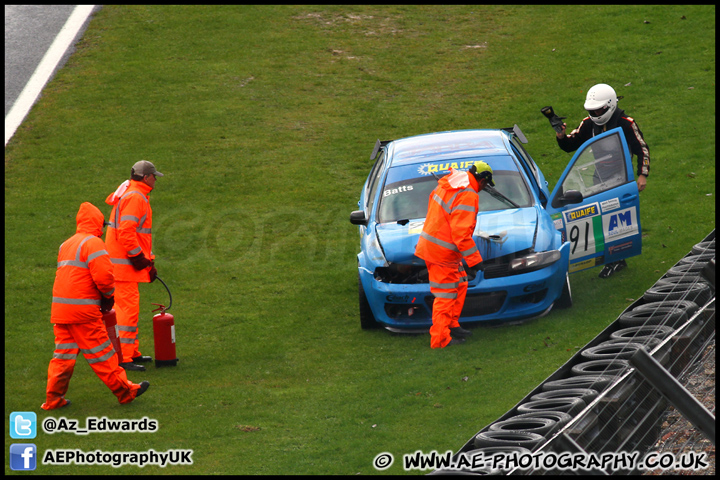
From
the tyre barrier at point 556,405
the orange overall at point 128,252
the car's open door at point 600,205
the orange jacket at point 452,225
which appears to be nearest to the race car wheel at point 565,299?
the car's open door at point 600,205

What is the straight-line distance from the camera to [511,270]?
8406 mm

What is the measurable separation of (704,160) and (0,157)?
12.7 m

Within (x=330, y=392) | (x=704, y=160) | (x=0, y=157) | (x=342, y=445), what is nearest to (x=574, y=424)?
(x=342, y=445)

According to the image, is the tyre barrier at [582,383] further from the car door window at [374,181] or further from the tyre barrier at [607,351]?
the car door window at [374,181]

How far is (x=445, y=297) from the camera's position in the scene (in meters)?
8.12

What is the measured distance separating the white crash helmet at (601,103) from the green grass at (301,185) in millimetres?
1864

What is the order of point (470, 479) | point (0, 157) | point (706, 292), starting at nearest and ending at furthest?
point (470, 479) < point (706, 292) < point (0, 157)

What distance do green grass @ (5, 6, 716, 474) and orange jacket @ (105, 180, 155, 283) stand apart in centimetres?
106

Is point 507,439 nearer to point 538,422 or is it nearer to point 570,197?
point 538,422

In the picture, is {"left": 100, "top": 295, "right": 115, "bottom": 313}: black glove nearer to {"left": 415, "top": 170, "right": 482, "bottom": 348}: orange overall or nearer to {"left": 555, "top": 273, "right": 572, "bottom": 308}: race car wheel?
{"left": 415, "top": 170, "right": 482, "bottom": 348}: orange overall

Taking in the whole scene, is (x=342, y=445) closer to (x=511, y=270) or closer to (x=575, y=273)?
(x=511, y=270)

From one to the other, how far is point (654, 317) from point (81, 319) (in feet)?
16.0

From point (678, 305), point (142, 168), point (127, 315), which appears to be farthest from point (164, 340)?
point (678, 305)

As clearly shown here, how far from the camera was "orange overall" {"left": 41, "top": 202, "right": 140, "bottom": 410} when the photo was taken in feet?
24.0
